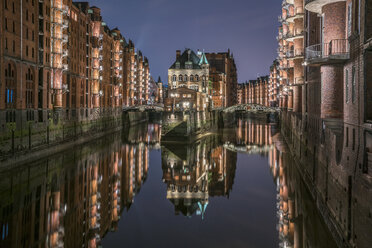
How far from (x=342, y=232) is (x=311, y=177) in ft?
32.9

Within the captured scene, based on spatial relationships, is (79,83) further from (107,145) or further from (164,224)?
(164,224)

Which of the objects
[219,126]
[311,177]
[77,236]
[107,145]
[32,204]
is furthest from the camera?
[219,126]

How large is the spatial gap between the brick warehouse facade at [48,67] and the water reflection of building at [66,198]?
483 centimetres

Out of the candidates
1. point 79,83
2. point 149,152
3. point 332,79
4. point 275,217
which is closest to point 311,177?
point 275,217

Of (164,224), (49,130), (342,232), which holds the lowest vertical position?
(164,224)

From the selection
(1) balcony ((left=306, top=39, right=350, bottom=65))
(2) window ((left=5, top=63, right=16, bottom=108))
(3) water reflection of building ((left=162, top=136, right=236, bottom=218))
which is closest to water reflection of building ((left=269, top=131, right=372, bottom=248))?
(3) water reflection of building ((left=162, top=136, right=236, bottom=218))

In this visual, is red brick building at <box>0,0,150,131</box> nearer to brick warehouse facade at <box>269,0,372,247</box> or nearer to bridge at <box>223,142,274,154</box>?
bridge at <box>223,142,274,154</box>

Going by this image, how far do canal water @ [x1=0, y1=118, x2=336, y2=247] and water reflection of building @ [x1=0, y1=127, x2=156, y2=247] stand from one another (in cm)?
5

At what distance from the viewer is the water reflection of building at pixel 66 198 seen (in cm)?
1869

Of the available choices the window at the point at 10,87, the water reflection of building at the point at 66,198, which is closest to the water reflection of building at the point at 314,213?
the water reflection of building at the point at 66,198

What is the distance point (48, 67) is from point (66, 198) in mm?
23581

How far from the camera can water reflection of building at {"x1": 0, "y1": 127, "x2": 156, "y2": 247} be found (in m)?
18.7

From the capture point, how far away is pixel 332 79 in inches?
841

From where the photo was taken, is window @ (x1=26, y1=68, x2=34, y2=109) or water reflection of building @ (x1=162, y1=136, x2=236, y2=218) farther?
window @ (x1=26, y1=68, x2=34, y2=109)
